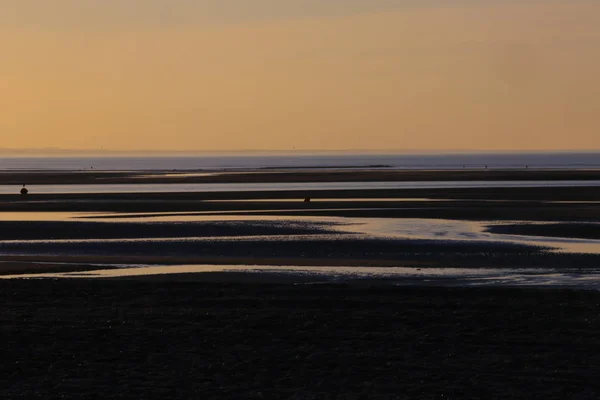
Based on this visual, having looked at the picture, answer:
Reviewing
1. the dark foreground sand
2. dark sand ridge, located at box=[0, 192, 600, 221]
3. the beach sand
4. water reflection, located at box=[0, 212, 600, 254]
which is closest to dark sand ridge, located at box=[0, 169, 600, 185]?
dark sand ridge, located at box=[0, 192, 600, 221]

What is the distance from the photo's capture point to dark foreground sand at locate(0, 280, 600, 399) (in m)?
14.3

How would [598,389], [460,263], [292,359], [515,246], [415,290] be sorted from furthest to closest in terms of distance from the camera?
[515,246] < [460,263] < [415,290] < [292,359] < [598,389]

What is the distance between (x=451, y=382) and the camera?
1445 cm

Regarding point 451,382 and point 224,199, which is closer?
point 451,382

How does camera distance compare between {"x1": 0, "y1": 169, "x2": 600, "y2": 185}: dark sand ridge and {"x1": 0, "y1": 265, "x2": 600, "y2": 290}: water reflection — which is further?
{"x1": 0, "y1": 169, "x2": 600, "y2": 185}: dark sand ridge

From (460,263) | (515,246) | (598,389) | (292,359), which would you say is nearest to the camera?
(598,389)

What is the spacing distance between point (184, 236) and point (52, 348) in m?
22.9

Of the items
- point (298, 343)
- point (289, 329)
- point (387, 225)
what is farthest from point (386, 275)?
point (387, 225)

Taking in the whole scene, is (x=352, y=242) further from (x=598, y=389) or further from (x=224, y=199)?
(x=224, y=199)

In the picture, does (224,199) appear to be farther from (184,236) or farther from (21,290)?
(21,290)

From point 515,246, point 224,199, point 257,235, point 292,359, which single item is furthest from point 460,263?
point 224,199

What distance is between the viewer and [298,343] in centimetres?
1731

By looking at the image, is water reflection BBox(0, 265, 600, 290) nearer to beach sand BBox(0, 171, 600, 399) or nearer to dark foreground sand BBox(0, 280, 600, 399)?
beach sand BBox(0, 171, 600, 399)

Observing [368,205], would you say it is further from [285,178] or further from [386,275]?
[285,178]
